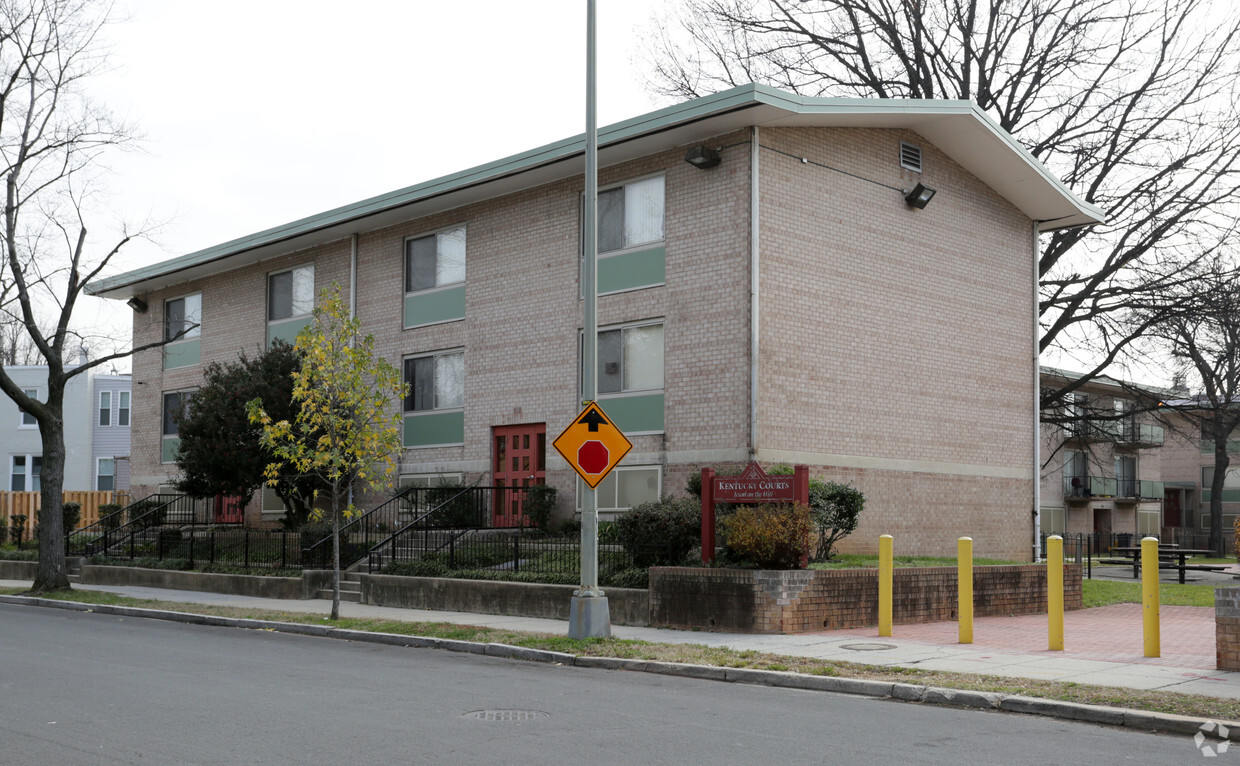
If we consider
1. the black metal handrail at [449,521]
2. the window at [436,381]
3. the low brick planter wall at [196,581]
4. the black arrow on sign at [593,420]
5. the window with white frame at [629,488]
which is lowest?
the low brick planter wall at [196,581]

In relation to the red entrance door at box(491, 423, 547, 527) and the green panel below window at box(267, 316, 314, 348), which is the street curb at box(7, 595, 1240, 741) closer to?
the red entrance door at box(491, 423, 547, 527)

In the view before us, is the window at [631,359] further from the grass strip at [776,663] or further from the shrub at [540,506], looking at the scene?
the grass strip at [776,663]

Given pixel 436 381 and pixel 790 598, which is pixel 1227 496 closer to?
pixel 436 381

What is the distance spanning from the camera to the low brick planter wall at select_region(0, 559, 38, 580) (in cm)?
2984

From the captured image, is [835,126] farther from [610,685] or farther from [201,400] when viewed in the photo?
[201,400]

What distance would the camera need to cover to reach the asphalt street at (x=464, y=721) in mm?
7812

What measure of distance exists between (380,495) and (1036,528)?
14893mm

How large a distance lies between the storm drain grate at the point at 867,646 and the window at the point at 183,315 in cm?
2517

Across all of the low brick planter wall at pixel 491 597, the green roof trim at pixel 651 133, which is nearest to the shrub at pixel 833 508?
the low brick planter wall at pixel 491 597

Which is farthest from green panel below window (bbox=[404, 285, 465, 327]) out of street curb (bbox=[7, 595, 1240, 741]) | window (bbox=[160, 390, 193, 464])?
street curb (bbox=[7, 595, 1240, 741])

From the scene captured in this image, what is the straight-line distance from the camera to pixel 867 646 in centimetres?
1378

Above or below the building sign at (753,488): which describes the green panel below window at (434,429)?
above

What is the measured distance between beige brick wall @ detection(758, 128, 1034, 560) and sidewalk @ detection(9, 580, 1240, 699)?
4415mm

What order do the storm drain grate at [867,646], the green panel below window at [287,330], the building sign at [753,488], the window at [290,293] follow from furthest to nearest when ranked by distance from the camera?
the window at [290,293] < the green panel below window at [287,330] < the building sign at [753,488] < the storm drain grate at [867,646]
